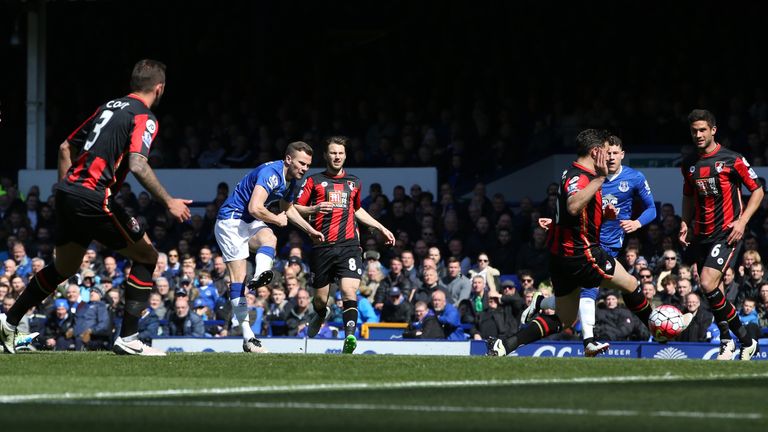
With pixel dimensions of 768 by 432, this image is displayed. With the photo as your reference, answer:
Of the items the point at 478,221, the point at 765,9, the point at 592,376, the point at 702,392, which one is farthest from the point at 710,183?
the point at 765,9

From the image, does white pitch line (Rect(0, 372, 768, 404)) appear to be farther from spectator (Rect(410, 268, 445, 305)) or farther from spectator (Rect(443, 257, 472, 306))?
spectator (Rect(443, 257, 472, 306))

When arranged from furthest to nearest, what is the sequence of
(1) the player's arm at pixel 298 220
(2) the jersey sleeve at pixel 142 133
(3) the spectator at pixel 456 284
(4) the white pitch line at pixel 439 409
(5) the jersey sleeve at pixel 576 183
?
(3) the spectator at pixel 456 284, (1) the player's arm at pixel 298 220, (5) the jersey sleeve at pixel 576 183, (2) the jersey sleeve at pixel 142 133, (4) the white pitch line at pixel 439 409

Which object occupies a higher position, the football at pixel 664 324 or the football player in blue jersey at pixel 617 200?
the football player in blue jersey at pixel 617 200

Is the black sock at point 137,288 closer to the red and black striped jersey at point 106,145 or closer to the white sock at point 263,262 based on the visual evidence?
the red and black striped jersey at point 106,145

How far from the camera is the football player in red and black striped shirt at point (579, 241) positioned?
11.8 meters

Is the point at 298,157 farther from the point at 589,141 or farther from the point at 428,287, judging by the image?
the point at 428,287

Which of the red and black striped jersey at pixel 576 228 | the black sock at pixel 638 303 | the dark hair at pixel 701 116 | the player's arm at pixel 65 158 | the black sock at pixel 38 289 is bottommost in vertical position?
the black sock at pixel 638 303

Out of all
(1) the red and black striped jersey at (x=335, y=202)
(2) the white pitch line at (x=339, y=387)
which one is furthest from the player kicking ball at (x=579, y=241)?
(1) the red and black striped jersey at (x=335, y=202)

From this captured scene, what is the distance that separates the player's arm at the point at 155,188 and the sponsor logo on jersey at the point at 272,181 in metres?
3.36

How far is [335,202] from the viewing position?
47.5 ft

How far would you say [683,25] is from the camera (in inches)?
1125

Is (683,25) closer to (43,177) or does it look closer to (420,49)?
(420,49)

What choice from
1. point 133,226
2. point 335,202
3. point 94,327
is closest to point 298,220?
point 335,202

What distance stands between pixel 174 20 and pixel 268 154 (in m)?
8.20
